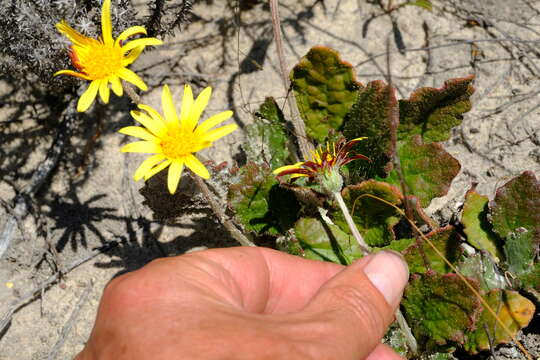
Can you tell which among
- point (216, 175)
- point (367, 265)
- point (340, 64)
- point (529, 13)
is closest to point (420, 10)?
point (529, 13)

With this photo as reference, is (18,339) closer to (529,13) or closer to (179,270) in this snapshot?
(179,270)

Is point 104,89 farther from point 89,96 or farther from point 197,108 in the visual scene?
point 197,108

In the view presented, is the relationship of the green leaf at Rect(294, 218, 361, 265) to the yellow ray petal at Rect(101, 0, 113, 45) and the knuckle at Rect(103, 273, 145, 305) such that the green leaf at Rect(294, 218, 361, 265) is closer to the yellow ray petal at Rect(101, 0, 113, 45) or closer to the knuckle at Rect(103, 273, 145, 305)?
the knuckle at Rect(103, 273, 145, 305)

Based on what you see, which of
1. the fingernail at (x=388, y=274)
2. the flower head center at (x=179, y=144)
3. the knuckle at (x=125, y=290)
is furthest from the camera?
the flower head center at (x=179, y=144)

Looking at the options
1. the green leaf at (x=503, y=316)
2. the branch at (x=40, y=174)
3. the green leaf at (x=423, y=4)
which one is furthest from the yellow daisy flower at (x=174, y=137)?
the green leaf at (x=423, y=4)

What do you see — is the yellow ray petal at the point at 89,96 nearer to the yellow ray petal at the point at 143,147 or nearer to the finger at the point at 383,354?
the yellow ray petal at the point at 143,147

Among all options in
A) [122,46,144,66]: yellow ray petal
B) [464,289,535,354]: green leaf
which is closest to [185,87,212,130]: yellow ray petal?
[122,46,144,66]: yellow ray petal
